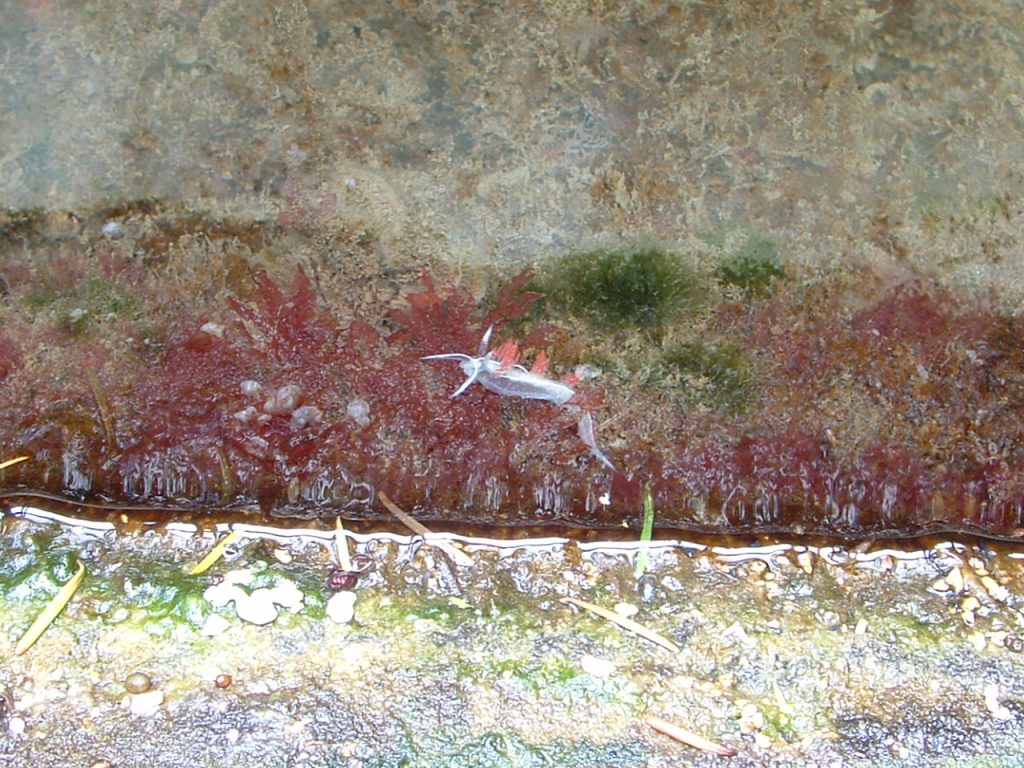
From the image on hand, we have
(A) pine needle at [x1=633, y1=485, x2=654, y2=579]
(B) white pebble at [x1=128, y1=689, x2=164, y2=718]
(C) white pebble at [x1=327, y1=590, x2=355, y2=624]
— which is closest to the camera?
(B) white pebble at [x1=128, y1=689, x2=164, y2=718]

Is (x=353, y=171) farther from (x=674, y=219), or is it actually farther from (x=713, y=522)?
(x=713, y=522)

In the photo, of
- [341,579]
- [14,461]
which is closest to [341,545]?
[341,579]

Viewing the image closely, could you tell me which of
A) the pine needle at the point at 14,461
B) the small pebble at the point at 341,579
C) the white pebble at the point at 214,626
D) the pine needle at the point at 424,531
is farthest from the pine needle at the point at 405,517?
the pine needle at the point at 14,461

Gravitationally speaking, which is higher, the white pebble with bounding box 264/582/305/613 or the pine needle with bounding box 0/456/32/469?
the pine needle with bounding box 0/456/32/469

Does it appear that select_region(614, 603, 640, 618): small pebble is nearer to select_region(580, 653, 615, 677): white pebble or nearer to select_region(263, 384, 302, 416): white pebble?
select_region(580, 653, 615, 677): white pebble

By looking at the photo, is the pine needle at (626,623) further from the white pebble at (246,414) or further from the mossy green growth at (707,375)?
the white pebble at (246,414)

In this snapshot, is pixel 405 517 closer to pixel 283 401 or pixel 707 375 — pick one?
pixel 283 401

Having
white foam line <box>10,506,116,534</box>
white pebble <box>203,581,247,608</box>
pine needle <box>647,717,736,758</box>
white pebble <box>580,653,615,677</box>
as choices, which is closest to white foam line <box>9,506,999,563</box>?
white foam line <box>10,506,116,534</box>
